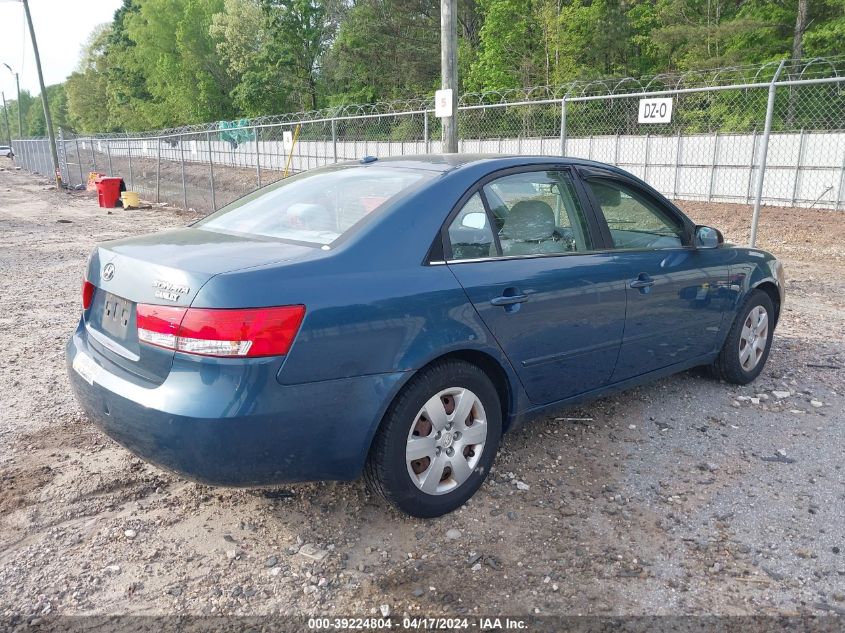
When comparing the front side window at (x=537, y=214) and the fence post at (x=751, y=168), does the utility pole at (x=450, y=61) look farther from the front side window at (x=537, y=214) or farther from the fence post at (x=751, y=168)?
the fence post at (x=751, y=168)

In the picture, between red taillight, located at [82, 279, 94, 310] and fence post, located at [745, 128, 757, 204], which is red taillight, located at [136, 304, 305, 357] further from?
fence post, located at [745, 128, 757, 204]

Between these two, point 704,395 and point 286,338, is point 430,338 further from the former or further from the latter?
point 704,395

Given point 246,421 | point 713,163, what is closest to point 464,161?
point 246,421

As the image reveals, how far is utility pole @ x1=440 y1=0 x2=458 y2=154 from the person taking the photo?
8.73 m

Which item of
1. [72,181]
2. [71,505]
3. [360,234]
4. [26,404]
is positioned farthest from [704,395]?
[72,181]

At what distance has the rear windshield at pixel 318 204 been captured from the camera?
317 centimetres

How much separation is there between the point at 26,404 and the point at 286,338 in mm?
3008

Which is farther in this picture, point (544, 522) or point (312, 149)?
point (312, 149)

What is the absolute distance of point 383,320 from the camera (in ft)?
9.11

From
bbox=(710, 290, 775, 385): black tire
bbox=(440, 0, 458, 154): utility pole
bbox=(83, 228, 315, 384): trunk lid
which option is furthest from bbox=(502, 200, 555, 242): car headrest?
bbox=(440, 0, 458, 154): utility pole

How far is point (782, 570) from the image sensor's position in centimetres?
284

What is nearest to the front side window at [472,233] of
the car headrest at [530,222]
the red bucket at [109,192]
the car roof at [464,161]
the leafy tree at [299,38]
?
the car headrest at [530,222]

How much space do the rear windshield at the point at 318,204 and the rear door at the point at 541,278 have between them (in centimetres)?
39

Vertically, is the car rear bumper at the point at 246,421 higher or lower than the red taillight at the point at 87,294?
lower
